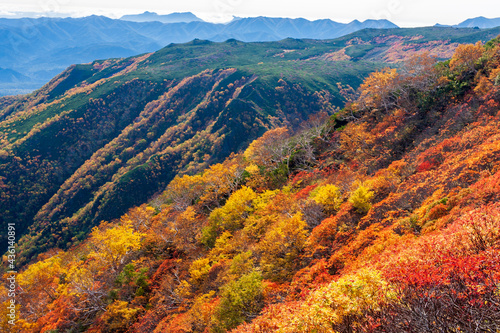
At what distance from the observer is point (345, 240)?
79.2 feet

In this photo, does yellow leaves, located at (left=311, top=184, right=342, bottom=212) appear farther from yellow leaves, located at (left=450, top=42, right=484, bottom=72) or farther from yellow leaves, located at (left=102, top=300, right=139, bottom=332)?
yellow leaves, located at (left=450, top=42, right=484, bottom=72)

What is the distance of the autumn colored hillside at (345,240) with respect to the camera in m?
10.8

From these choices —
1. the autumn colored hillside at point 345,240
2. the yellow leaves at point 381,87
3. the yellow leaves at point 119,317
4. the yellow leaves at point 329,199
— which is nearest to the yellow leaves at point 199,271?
the autumn colored hillside at point 345,240

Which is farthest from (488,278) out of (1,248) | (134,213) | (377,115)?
(1,248)

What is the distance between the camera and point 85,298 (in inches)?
1676

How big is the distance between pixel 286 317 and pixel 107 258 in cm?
4687

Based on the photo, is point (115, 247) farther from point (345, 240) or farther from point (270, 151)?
point (270, 151)

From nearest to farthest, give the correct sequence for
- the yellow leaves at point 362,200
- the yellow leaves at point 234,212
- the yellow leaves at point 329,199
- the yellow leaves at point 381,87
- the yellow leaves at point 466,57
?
1. the yellow leaves at point 362,200
2. the yellow leaves at point 329,199
3. the yellow leaves at point 466,57
4. the yellow leaves at point 234,212
5. the yellow leaves at point 381,87

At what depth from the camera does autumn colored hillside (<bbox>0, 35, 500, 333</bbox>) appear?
10812 mm

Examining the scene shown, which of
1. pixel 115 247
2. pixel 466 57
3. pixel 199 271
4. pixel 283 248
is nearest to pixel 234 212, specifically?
pixel 199 271

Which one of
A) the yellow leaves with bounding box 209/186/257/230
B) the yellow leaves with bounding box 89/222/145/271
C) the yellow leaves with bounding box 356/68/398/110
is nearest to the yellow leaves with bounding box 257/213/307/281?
the yellow leaves with bounding box 209/186/257/230

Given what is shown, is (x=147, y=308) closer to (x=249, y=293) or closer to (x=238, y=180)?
(x=249, y=293)

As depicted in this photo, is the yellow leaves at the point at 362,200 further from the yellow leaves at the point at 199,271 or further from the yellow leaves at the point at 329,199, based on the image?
the yellow leaves at the point at 199,271

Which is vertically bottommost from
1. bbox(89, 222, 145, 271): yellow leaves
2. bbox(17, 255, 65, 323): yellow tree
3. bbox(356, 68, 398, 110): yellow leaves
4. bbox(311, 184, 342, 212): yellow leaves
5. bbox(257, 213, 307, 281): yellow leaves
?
bbox(17, 255, 65, 323): yellow tree
